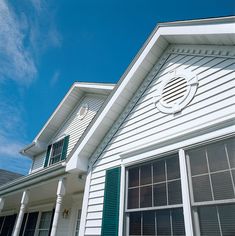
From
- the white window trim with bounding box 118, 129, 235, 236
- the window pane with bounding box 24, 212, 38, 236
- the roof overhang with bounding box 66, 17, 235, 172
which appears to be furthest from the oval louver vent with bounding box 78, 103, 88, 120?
the white window trim with bounding box 118, 129, 235, 236

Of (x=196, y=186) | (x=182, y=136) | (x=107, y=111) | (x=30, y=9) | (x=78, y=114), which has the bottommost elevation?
(x=196, y=186)

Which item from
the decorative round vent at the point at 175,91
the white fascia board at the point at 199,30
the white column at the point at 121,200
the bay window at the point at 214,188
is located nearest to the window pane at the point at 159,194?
the bay window at the point at 214,188

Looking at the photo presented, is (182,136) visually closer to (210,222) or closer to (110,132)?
(210,222)

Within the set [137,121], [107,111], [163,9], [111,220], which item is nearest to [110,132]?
[107,111]

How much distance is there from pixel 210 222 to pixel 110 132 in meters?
2.97

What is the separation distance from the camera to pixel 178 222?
306 centimetres

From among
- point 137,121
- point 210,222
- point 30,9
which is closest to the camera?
point 210,222

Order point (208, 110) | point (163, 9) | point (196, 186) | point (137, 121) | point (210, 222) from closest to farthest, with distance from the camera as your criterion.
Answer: point (210, 222), point (196, 186), point (208, 110), point (137, 121), point (163, 9)

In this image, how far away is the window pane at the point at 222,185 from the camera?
272 centimetres

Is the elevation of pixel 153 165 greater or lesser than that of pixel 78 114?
lesser

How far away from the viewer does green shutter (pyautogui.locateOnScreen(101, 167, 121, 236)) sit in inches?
154

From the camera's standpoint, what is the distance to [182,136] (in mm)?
3525

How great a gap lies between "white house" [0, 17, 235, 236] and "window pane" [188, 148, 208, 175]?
0.02 meters

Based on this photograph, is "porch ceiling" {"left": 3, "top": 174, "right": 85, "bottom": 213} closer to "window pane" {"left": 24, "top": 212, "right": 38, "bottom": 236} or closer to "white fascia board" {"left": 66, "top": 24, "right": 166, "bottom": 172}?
"window pane" {"left": 24, "top": 212, "right": 38, "bottom": 236}
